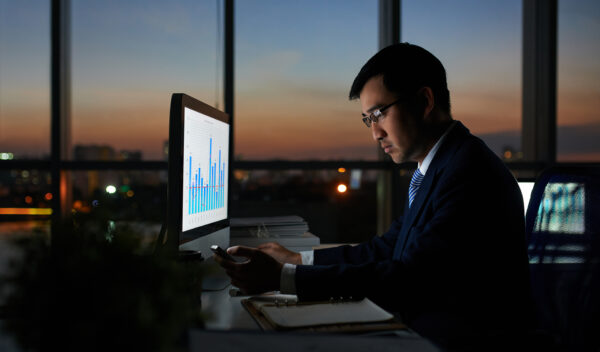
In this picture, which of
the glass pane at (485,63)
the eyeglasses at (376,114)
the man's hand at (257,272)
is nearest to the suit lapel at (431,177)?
the eyeglasses at (376,114)

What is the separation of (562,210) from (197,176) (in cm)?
111

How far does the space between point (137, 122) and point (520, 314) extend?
2.83 metres

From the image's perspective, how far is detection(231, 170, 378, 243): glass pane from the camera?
330cm

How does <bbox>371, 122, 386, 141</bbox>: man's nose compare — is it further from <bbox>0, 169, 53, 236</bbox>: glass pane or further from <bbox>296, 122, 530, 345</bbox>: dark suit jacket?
<bbox>0, 169, 53, 236</bbox>: glass pane

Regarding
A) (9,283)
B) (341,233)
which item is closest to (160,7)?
(341,233)

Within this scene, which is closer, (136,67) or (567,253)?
(567,253)

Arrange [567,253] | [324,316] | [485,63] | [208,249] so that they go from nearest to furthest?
1. [324,316]
2. [567,253]
3. [208,249]
4. [485,63]

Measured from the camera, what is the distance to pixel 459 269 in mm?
1171

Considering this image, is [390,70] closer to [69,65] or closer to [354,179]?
[354,179]

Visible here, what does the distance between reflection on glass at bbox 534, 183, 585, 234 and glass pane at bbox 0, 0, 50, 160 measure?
3.03 m

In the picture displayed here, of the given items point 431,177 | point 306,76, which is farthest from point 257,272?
point 306,76

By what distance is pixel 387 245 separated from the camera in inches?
69.2

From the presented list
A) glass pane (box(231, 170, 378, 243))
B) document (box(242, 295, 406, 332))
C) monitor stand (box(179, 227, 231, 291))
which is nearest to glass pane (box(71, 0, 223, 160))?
glass pane (box(231, 170, 378, 243))

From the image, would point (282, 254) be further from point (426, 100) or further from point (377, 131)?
point (426, 100)
